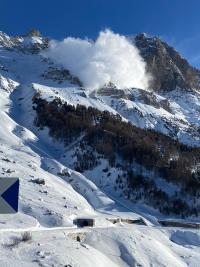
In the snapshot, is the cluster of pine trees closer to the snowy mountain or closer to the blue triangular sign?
the snowy mountain

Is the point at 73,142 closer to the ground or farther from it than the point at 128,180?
farther from it

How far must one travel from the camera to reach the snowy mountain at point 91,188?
4512 cm

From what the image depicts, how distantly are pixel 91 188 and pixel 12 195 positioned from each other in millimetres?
107558

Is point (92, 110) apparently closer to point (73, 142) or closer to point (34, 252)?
point (73, 142)

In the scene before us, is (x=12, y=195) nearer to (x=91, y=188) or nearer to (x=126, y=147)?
(x=91, y=188)

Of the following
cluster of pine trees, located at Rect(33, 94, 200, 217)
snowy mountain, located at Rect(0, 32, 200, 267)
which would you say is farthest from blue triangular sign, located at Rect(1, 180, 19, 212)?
cluster of pine trees, located at Rect(33, 94, 200, 217)

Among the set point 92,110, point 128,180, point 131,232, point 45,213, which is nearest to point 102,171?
point 128,180

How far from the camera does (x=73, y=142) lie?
15650 cm

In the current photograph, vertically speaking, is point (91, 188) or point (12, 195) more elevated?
point (91, 188)

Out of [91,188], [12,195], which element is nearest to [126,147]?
[91,188]

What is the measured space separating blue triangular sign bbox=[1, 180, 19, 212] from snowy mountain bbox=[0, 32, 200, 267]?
65.2ft

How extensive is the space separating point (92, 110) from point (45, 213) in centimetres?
12023

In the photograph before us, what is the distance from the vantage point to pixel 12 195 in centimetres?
1413

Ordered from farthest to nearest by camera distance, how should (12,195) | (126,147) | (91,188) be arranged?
1. (126,147)
2. (91,188)
3. (12,195)
